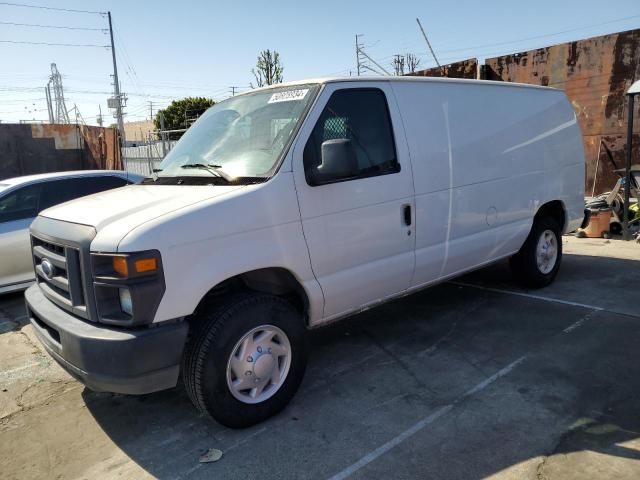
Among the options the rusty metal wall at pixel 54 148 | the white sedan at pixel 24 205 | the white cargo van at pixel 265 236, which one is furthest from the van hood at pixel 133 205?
the rusty metal wall at pixel 54 148

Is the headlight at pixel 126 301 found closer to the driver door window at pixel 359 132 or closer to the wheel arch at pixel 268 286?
the wheel arch at pixel 268 286

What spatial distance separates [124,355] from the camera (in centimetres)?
279

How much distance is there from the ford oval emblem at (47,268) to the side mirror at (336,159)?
188cm

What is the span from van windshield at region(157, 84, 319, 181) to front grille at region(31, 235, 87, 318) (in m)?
1.00

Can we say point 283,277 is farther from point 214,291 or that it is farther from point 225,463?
point 225,463

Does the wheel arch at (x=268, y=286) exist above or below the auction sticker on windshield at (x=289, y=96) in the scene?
below

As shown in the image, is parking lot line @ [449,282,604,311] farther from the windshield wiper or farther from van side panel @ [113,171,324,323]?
the windshield wiper

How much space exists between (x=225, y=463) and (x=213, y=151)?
85.0 inches

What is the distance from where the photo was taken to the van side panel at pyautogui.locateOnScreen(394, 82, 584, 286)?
14.0 ft

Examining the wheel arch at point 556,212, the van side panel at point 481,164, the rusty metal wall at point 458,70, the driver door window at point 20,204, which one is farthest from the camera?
the rusty metal wall at point 458,70

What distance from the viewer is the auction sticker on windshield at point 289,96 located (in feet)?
12.1

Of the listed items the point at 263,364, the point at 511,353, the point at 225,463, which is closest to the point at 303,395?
the point at 263,364

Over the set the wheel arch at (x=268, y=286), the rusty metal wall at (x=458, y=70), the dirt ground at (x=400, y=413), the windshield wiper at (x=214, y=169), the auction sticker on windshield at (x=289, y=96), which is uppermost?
the rusty metal wall at (x=458, y=70)

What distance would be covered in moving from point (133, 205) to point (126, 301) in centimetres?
69
